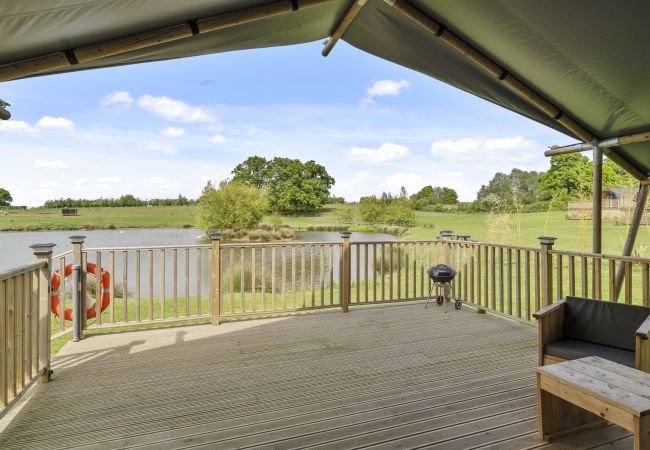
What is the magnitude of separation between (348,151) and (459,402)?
29.9 metres

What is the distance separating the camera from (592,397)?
1692mm

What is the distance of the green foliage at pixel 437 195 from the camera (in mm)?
29169

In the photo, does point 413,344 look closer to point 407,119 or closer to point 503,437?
point 503,437

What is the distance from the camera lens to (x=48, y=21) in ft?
6.66

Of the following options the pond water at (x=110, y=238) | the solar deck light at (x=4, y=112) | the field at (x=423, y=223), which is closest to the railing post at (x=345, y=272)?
the pond water at (x=110, y=238)

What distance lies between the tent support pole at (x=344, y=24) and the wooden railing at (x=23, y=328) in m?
3.24

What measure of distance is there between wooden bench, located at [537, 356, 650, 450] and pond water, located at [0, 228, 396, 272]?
4.92 m

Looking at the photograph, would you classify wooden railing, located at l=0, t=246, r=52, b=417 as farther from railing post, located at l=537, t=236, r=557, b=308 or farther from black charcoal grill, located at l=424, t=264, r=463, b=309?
railing post, located at l=537, t=236, r=557, b=308

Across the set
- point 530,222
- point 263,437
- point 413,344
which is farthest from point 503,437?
point 530,222

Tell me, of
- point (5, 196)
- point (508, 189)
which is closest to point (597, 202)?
point (508, 189)

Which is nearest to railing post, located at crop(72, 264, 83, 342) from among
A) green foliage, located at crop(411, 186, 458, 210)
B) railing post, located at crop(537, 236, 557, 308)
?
railing post, located at crop(537, 236, 557, 308)

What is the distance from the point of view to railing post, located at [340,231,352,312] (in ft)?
16.5

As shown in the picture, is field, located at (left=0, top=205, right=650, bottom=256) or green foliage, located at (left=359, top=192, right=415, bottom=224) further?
green foliage, located at (left=359, top=192, right=415, bottom=224)

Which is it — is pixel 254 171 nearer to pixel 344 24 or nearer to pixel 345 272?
pixel 345 272
